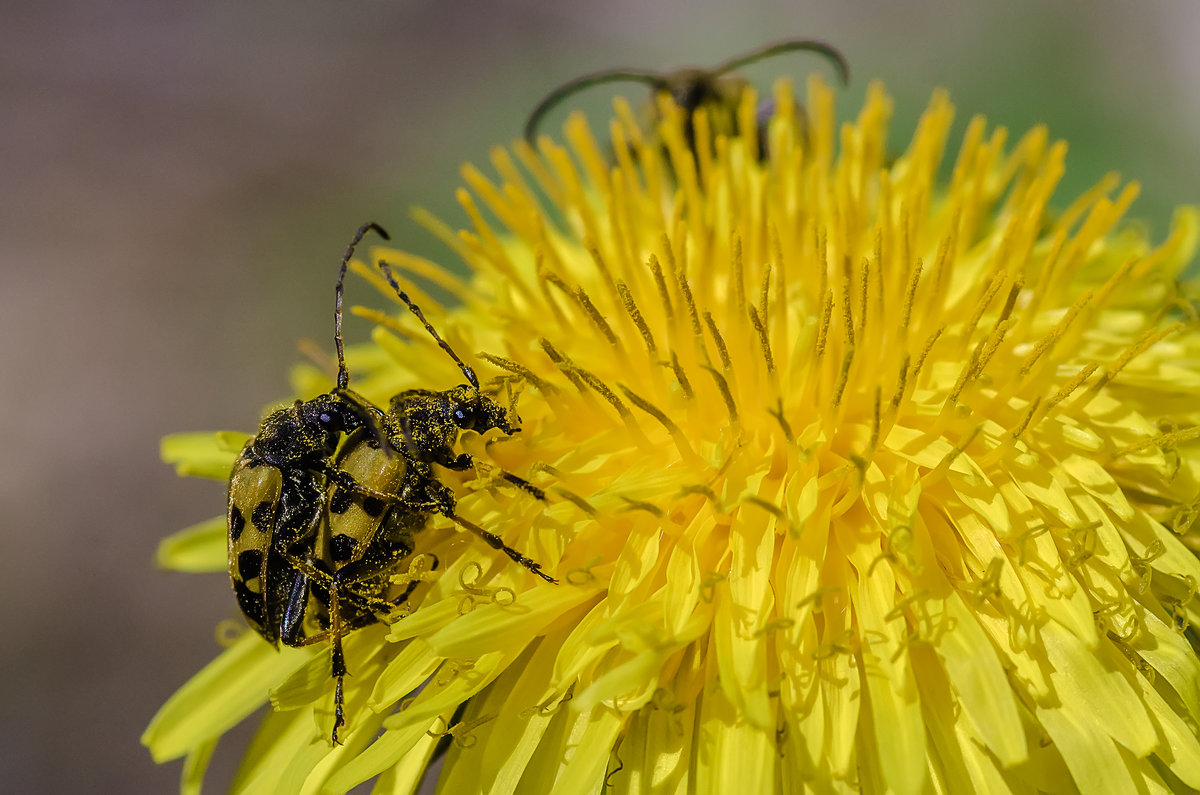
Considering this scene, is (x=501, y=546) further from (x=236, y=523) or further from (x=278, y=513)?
(x=236, y=523)

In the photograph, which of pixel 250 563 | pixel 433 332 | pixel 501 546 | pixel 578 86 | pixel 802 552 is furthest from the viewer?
pixel 578 86

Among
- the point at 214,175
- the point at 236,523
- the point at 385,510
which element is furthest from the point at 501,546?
the point at 214,175

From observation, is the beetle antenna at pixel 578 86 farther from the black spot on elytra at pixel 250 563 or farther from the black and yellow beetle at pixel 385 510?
the black spot on elytra at pixel 250 563

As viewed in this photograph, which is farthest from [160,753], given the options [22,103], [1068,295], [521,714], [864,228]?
[22,103]

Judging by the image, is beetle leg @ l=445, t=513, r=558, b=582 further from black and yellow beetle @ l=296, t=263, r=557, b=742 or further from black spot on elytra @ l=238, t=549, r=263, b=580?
black spot on elytra @ l=238, t=549, r=263, b=580

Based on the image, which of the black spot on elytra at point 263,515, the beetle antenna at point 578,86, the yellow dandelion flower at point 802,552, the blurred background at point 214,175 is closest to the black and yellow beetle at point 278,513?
the black spot on elytra at point 263,515

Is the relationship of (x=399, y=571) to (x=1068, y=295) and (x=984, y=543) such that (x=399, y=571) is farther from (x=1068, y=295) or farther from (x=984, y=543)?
(x=1068, y=295)
